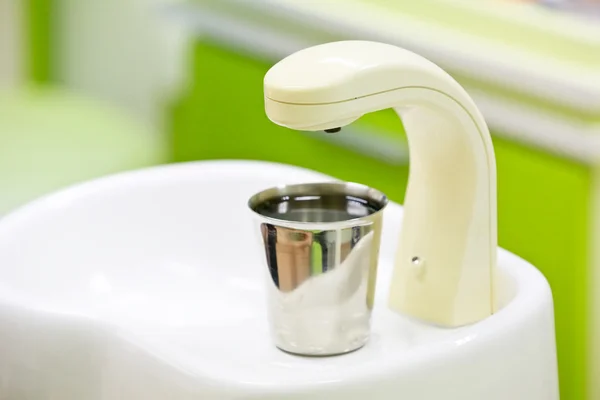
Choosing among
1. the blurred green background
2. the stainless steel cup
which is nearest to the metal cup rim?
the stainless steel cup

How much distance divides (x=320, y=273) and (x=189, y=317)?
0.18 metres

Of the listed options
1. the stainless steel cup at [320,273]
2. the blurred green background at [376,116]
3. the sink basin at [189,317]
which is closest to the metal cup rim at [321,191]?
the stainless steel cup at [320,273]

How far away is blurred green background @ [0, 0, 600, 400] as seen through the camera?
79cm

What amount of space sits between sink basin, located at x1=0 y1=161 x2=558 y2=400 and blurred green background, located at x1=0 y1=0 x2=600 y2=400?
0.40ft

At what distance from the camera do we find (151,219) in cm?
83

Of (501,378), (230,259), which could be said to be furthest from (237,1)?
(501,378)

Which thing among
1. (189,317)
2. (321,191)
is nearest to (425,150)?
(321,191)

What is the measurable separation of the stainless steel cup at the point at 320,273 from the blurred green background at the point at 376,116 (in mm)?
211

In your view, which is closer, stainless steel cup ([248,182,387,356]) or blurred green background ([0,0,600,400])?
stainless steel cup ([248,182,387,356])

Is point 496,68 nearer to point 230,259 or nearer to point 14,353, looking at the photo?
point 230,259

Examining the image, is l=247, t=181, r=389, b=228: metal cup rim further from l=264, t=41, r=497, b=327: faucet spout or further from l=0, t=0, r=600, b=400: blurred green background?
l=0, t=0, r=600, b=400: blurred green background

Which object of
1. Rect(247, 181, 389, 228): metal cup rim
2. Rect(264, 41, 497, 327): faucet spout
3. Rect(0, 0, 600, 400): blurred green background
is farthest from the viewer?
Rect(0, 0, 600, 400): blurred green background

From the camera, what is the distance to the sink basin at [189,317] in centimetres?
56

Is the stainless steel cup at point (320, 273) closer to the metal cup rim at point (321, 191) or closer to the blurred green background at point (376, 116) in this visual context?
the metal cup rim at point (321, 191)
